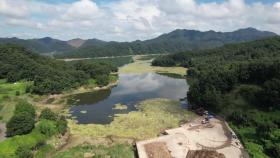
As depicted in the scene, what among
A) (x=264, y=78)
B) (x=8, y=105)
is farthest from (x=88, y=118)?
(x=264, y=78)

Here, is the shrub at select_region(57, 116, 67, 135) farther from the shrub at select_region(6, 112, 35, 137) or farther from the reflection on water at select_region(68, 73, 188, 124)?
the reflection on water at select_region(68, 73, 188, 124)

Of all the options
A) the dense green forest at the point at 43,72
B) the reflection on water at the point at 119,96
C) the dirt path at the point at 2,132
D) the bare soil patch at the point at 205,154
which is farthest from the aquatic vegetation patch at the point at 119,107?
the bare soil patch at the point at 205,154

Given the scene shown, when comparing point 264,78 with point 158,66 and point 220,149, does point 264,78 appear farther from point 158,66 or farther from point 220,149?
point 158,66

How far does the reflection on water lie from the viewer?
6375 cm

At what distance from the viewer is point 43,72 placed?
89.1 metres

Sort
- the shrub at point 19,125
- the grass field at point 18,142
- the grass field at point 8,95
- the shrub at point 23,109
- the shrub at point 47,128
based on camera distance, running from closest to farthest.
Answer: the grass field at point 18,142 < the shrub at point 19,125 < the shrub at point 47,128 < the shrub at point 23,109 < the grass field at point 8,95

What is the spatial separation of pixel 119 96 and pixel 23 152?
46.5 m

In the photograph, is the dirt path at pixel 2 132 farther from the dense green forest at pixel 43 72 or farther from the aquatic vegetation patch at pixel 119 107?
the dense green forest at pixel 43 72

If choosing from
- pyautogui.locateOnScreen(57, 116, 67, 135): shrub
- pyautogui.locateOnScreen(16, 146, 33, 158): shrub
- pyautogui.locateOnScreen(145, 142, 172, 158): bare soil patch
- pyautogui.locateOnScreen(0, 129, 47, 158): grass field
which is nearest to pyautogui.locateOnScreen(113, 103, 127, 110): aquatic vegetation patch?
pyautogui.locateOnScreen(57, 116, 67, 135): shrub

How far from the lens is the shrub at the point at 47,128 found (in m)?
45.5

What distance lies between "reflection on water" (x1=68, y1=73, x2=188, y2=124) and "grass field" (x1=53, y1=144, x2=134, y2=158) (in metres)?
14.6

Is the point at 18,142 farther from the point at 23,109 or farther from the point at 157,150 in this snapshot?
the point at 157,150

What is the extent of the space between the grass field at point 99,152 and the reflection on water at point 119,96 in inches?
574

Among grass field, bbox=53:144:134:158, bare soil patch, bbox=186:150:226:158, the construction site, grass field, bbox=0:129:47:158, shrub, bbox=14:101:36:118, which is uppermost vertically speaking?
shrub, bbox=14:101:36:118
